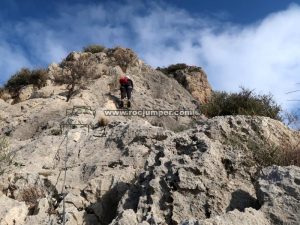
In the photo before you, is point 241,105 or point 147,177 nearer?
point 147,177

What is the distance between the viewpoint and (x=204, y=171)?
6332mm

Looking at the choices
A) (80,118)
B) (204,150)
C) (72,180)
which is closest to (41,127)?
(80,118)

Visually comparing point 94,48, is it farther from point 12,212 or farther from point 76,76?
point 12,212

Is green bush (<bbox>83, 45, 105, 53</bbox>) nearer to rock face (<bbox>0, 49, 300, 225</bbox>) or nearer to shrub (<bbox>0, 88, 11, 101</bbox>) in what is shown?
shrub (<bbox>0, 88, 11, 101</bbox>)

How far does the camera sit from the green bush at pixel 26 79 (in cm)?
2175

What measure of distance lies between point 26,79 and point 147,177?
17.0 m

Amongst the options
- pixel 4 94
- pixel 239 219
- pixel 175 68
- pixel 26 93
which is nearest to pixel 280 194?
pixel 239 219

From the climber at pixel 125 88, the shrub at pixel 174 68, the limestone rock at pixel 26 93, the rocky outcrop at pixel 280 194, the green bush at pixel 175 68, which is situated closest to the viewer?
the rocky outcrop at pixel 280 194

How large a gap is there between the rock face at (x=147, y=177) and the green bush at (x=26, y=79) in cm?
963

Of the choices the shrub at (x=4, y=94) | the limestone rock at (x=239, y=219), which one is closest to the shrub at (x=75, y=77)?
the shrub at (x=4, y=94)

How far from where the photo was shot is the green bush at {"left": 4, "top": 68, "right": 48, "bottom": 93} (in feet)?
71.4

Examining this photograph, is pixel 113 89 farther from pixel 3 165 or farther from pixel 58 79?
pixel 3 165

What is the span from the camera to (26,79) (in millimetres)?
22406

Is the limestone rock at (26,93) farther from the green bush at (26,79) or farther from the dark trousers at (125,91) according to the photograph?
the dark trousers at (125,91)
